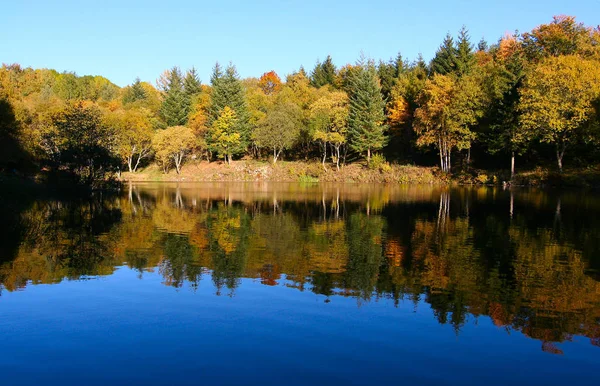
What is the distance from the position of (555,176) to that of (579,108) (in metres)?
7.99

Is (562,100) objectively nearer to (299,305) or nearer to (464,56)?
(464,56)

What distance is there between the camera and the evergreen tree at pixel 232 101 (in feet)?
268

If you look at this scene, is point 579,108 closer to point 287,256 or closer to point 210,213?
point 210,213

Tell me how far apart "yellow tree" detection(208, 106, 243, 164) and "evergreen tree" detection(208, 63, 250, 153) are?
0.72 m

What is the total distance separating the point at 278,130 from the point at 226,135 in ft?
29.3

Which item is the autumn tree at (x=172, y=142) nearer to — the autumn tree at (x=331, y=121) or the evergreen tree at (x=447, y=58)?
the autumn tree at (x=331, y=121)

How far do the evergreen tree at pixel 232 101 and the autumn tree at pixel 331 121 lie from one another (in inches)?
483

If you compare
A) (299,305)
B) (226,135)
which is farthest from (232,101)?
(299,305)

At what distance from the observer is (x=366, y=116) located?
72.7 meters

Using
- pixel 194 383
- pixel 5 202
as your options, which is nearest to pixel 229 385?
pixel 194 383

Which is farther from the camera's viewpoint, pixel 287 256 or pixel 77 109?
pixel 77 109

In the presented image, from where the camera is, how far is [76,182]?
161 ft

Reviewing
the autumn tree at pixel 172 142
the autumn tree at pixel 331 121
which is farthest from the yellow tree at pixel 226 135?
the autumn tree at pixel 331 121

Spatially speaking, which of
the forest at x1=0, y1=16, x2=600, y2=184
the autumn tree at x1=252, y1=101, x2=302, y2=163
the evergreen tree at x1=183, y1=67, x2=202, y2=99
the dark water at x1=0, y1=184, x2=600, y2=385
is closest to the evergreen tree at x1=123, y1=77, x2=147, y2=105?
the forest at x1=0, y1=16, x2=600, y2=184
